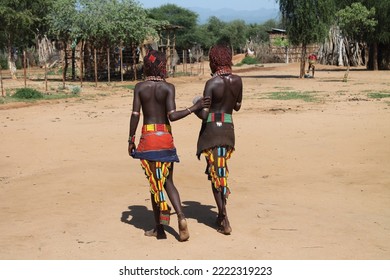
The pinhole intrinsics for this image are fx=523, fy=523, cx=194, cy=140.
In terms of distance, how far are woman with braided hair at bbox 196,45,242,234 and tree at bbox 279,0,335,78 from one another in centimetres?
2426

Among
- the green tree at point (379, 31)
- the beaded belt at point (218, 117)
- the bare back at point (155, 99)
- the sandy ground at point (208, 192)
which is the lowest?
the sandy ground at point (208, 192)

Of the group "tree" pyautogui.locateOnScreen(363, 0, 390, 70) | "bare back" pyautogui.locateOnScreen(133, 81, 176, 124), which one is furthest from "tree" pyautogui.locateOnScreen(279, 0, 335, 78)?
"bare back" pyautogui.locateOnScreen(133, 81, 176, 124)

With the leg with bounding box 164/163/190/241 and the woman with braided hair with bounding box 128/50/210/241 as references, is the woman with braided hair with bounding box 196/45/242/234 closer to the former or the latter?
the woman with braided hair with bounding box 128/50/210/241

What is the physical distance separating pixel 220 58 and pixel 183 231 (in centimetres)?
158

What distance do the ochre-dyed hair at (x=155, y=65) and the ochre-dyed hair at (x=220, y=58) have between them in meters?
0.51

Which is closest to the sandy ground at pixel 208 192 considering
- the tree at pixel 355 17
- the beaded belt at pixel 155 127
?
the beaded belt at pixel 155 127

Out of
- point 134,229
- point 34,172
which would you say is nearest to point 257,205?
point 134,229

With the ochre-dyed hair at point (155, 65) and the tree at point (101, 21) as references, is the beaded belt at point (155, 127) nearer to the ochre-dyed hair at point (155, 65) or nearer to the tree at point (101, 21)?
the ochre-dyed hair at point (155, 65)

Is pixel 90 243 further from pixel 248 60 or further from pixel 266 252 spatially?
pixel 248 60

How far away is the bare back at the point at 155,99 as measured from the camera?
4.44m

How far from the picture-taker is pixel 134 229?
4.96 meters

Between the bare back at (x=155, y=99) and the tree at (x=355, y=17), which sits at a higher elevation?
the tree at (x=355, y=17)

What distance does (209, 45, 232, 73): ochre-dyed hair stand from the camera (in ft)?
15.5

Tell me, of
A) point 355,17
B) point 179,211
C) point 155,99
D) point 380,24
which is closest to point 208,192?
point 179,211
